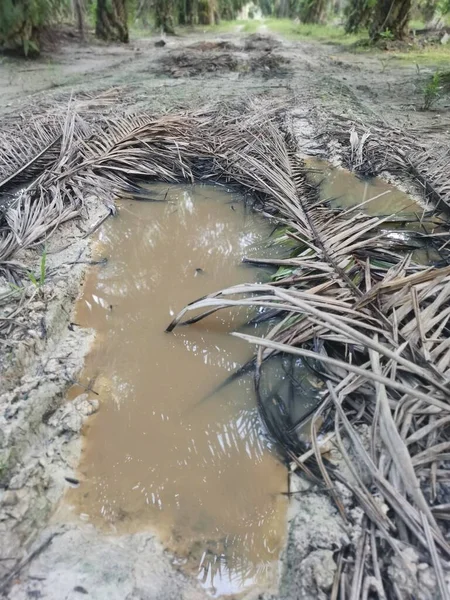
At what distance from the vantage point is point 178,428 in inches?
63.0

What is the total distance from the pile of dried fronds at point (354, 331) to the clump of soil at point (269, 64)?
474cm

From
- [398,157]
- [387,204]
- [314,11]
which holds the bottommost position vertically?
[387,204]

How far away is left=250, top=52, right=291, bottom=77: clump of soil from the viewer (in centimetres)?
716

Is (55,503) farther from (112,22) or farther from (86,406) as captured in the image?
(112,22)

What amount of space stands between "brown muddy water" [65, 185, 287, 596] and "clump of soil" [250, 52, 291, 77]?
238 inches

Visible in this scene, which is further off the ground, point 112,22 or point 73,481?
point 112,22

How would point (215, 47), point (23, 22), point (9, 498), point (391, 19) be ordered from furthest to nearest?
point (215, 47)
point (391, 19)
point (23, 22)
point (9, 498)

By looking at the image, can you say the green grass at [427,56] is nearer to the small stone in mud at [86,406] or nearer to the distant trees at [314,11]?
the small stone in mud at [86,406]

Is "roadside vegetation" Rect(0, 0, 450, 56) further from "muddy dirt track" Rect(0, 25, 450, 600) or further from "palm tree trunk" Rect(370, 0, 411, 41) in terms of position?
"muddy dirt track" Rect(0, 25, 450, 600)

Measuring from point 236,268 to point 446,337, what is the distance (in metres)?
1.31

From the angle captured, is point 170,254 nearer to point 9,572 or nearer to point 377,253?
point 377,253

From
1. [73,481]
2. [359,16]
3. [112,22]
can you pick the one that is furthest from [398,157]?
[112,22]

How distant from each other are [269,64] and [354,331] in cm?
816

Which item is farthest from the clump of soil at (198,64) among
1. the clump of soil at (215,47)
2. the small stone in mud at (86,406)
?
the small stone in mud at (86,406)
